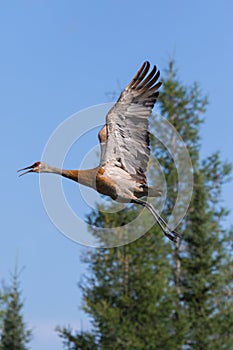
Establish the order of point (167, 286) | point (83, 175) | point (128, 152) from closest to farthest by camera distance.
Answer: point (83, 175) → point (128, 152) → point (167, 286)

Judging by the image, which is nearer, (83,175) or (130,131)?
(83,175)

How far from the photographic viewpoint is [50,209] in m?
10.1

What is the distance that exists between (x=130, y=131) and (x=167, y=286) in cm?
1568

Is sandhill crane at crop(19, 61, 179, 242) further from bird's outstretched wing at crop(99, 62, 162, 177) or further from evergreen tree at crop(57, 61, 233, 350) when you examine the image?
evergreen tree at crop(57, 61, 233, 350)

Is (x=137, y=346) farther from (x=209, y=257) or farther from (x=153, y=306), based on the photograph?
(x=209, y=257)

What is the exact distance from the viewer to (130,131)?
988cm

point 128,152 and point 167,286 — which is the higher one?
point 167,286

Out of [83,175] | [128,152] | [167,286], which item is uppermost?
[167,286]

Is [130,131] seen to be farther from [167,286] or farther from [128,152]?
[167,286]

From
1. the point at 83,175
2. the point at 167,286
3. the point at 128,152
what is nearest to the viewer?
the point at 83,175

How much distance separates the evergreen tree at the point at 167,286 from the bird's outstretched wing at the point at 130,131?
14482mm

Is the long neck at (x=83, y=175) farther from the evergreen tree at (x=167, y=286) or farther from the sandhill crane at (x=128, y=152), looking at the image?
the evergreen tree at (x=167, y=286)

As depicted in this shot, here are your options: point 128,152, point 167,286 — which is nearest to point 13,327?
point 167,286

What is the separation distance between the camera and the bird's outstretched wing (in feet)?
32.2
